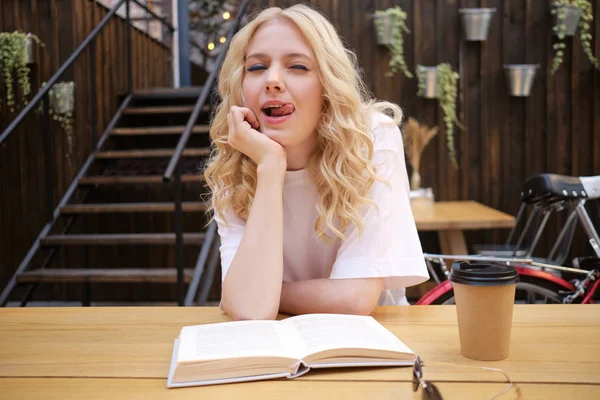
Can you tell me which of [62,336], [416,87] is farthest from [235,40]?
[416,87]

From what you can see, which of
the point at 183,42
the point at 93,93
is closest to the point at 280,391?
the point at 93,93

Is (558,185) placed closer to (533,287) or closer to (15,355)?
(533,287)

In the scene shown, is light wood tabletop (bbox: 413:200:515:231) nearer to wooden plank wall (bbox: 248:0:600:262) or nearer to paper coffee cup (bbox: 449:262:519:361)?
wooden plank wall (bbox: 248:0:600:262)

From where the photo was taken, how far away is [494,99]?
204 inches

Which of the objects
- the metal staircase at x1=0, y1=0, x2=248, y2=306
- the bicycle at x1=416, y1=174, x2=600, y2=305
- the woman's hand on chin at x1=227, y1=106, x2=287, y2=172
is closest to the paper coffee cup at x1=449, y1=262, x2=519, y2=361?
the woman's hand on chin at x1=227, y1=106, x2=287, y2=172

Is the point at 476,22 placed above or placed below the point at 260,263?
above

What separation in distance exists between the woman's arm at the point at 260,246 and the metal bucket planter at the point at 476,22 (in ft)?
12.9

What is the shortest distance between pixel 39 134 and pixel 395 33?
3019 millimetres

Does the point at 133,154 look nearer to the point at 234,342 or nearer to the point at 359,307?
the point at 359,307

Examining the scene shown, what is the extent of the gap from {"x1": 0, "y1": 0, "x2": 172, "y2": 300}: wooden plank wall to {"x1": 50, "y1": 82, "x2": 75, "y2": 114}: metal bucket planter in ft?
0.57

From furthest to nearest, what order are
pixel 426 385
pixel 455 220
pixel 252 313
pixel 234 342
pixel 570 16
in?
pixel 570 16 < pixel 455 220 < pixel 252 313 < pixel 234 342 < pixel 426 385

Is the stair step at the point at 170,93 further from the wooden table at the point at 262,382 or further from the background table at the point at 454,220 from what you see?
the wooden table at the point at 262,382

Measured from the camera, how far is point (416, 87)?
17.1ft

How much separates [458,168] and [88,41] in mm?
2984
